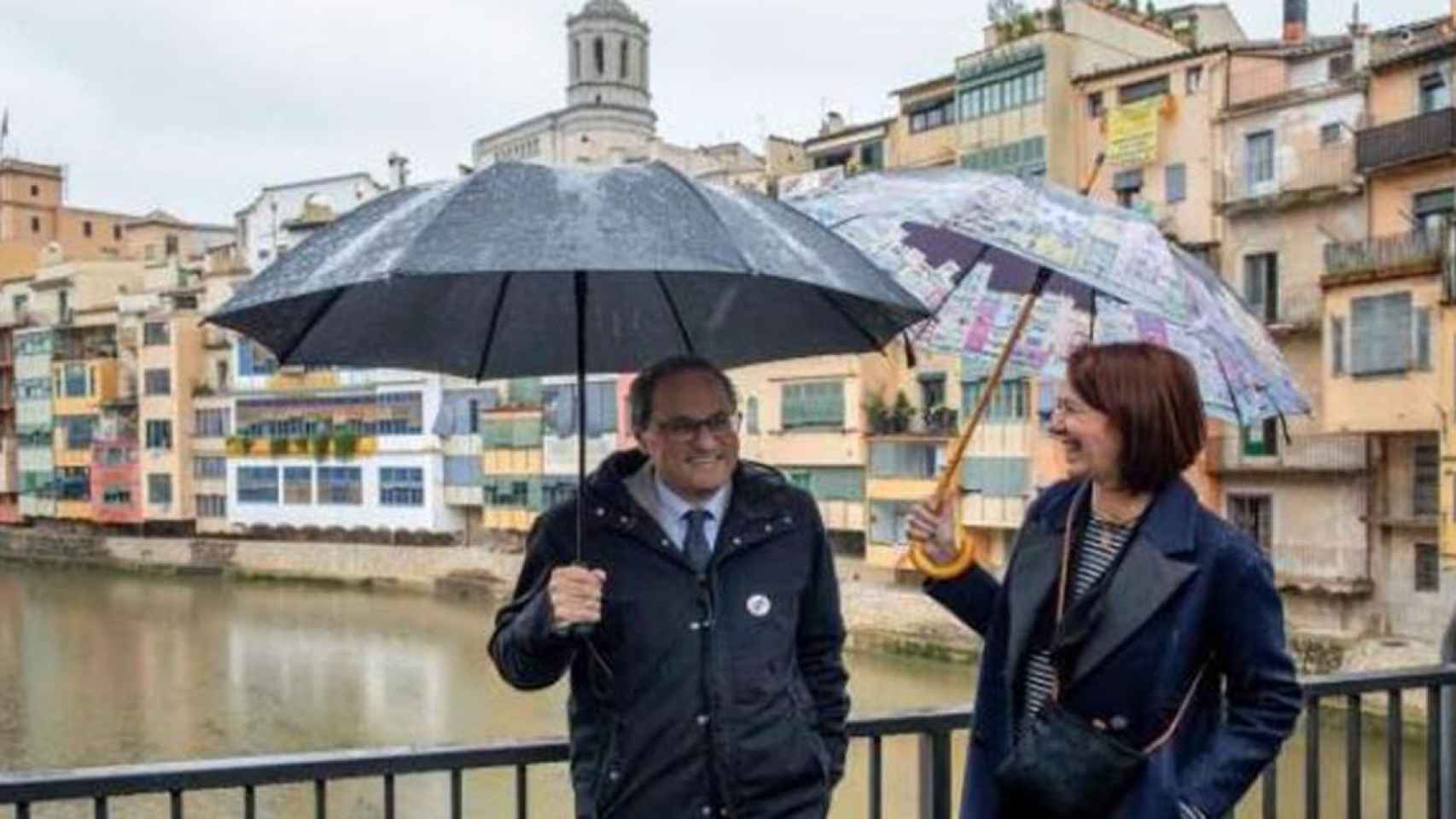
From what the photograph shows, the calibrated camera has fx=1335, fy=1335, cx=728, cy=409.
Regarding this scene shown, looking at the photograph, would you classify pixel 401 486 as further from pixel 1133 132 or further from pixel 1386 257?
pixel 1386 257

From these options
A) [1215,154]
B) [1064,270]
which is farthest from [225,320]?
[1215,154]

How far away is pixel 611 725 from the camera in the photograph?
2.16 meters

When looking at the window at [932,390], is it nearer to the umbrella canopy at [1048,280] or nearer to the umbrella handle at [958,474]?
the umbrella canopy at [1048,280]

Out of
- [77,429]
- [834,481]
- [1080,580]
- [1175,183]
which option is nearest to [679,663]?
[1080,580]

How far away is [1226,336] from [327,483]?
35.1 meters

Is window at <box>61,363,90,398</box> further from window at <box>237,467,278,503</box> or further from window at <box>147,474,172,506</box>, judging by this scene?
window at <box>237,467,278,503</box>

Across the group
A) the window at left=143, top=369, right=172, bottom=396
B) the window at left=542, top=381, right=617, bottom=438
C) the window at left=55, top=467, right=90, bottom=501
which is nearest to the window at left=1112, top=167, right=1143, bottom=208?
the window at left=542, top=381, right=617, bottom=438

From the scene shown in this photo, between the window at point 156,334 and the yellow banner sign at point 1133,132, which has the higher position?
the yellow banner sign at point 1133,132

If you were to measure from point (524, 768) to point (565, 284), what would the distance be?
977 millimetres

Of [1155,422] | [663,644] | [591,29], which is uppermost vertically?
[591,29]

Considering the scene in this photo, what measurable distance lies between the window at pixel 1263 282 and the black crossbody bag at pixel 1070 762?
20.6 meters

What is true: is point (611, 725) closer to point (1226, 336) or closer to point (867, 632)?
point (1226, 336)

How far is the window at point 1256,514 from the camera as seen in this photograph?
20562 mm

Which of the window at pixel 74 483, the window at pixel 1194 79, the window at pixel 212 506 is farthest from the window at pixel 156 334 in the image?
the window at pixel 1194 79
